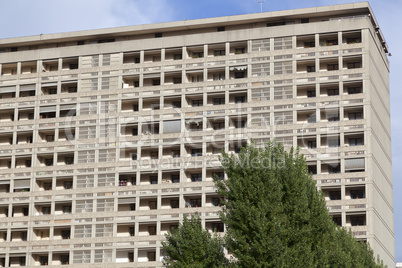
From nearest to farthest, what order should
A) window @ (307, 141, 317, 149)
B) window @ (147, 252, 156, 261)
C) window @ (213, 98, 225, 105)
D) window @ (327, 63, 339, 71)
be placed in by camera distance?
window @ (307, 141, 317, 149), window @ (147, 252, 156, 261), window @ (327, 63, 339, 71), window @ (213, 98, 225, 105)

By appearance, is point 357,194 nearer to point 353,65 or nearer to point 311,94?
point 311,94

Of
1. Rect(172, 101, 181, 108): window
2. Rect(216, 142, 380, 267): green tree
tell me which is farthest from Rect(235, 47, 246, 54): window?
Rect(216, 142, 380, 267): green tree

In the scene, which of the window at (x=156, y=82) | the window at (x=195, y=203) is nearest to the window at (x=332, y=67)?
the window at (x=156, y=82)

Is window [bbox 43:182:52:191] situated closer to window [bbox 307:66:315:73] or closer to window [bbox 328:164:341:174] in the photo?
window [bbox 328:164:341:174]

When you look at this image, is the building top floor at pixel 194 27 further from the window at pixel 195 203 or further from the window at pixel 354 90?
the window at pixel 195 203

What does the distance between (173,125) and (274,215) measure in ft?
122

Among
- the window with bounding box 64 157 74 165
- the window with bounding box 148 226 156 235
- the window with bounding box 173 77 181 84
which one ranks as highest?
the window with bounding box 173 77 181 84

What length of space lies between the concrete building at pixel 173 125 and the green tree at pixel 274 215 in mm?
26235

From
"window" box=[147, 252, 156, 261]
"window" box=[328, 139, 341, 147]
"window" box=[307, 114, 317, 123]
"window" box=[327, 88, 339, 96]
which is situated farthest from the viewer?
"window" box=[327, 88, 339, 96]

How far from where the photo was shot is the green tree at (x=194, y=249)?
187 ft

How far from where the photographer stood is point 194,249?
Result: 57.4 metres

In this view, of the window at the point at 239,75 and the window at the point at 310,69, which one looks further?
the window at the point at 239,75

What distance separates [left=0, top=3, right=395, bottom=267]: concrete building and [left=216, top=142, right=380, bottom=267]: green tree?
2623 centimetres

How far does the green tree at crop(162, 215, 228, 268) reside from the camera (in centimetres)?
5697
